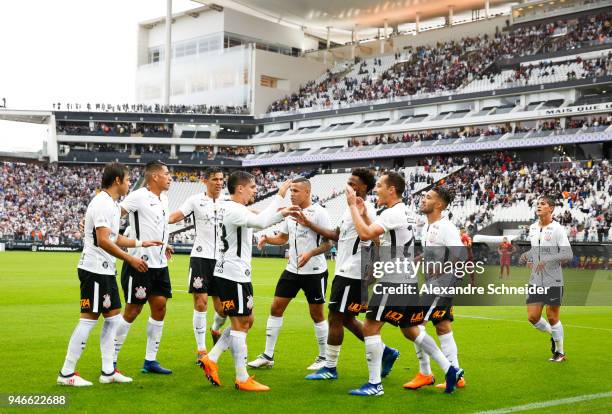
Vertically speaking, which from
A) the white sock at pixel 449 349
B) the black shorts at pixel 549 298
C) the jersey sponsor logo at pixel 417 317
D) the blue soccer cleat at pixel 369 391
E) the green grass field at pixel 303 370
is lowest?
the green grass field at pixel 303 370

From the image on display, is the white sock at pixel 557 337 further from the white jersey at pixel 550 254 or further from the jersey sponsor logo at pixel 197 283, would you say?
the jersey sponsor logo at pixel 197 283

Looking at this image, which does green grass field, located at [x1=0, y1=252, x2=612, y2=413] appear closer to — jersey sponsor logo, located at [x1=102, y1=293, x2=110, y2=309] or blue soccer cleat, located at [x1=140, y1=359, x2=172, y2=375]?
blue soccer cleat, located at [x1=140, y1=359, x2=172, y2=375]

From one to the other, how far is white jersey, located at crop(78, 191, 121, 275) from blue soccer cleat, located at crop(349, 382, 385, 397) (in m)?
3.02

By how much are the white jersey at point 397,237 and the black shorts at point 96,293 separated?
303 cm

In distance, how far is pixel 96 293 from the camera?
7816 mm

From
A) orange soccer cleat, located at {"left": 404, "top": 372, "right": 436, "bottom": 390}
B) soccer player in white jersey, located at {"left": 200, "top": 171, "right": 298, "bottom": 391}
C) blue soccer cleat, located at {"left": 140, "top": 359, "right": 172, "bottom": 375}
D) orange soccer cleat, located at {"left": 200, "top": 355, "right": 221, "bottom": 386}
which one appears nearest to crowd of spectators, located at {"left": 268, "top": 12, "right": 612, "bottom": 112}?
orange soccer cleat, located at {"left": 404, "top": 372, "right": 436, "bottom": 390}

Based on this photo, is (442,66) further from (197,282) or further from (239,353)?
(239,353)

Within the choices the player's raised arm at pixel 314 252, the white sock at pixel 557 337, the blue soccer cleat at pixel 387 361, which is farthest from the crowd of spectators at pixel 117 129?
the blue soccer cleat at pixel 387 361

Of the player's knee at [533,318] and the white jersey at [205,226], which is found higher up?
the white jersey at [205,226]

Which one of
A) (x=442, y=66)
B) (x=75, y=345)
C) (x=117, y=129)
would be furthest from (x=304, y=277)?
(x=117, y=129)

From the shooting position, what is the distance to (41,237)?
56531 mm

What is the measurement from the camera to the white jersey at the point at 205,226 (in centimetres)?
977

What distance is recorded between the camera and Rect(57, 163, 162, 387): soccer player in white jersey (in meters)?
7.75

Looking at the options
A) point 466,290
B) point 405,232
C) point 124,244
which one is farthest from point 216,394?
point 466,290
